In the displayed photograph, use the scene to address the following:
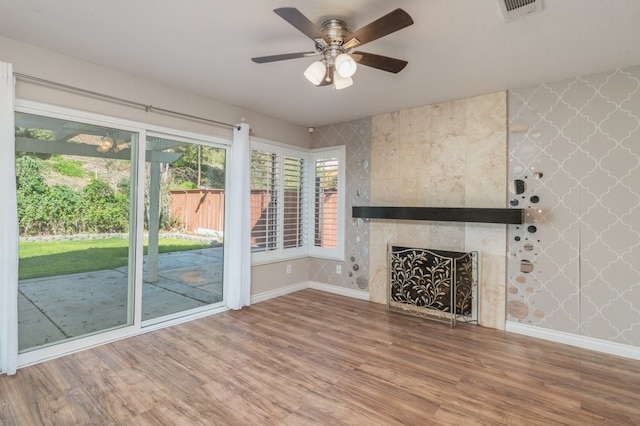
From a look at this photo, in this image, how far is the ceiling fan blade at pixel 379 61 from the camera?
213cm

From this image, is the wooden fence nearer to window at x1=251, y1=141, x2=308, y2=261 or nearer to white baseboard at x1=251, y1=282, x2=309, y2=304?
window at x1=251, y1=141, x2=308, y2=261

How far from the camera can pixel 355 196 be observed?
4617 mm

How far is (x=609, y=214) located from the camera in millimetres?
2896

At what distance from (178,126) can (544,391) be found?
4.12 metres

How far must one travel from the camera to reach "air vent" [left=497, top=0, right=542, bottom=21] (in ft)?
6.27

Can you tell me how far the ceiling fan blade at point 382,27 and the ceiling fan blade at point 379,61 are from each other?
0.33 ft

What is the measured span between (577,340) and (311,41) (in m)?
3.68

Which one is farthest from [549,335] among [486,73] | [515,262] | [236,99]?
[236,99]

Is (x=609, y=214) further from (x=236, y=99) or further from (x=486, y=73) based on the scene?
(x=236, y=99)

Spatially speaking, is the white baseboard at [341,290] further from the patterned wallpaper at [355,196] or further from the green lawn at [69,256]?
the green lawn at [69,256]

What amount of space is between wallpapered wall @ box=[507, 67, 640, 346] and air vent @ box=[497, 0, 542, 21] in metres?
1.55

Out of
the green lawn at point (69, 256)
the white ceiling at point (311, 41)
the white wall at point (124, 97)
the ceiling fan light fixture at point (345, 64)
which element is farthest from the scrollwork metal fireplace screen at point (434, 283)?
the green lawn at point (69, 256)

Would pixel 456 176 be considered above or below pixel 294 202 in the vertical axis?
above

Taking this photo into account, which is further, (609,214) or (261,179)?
(261,179)
